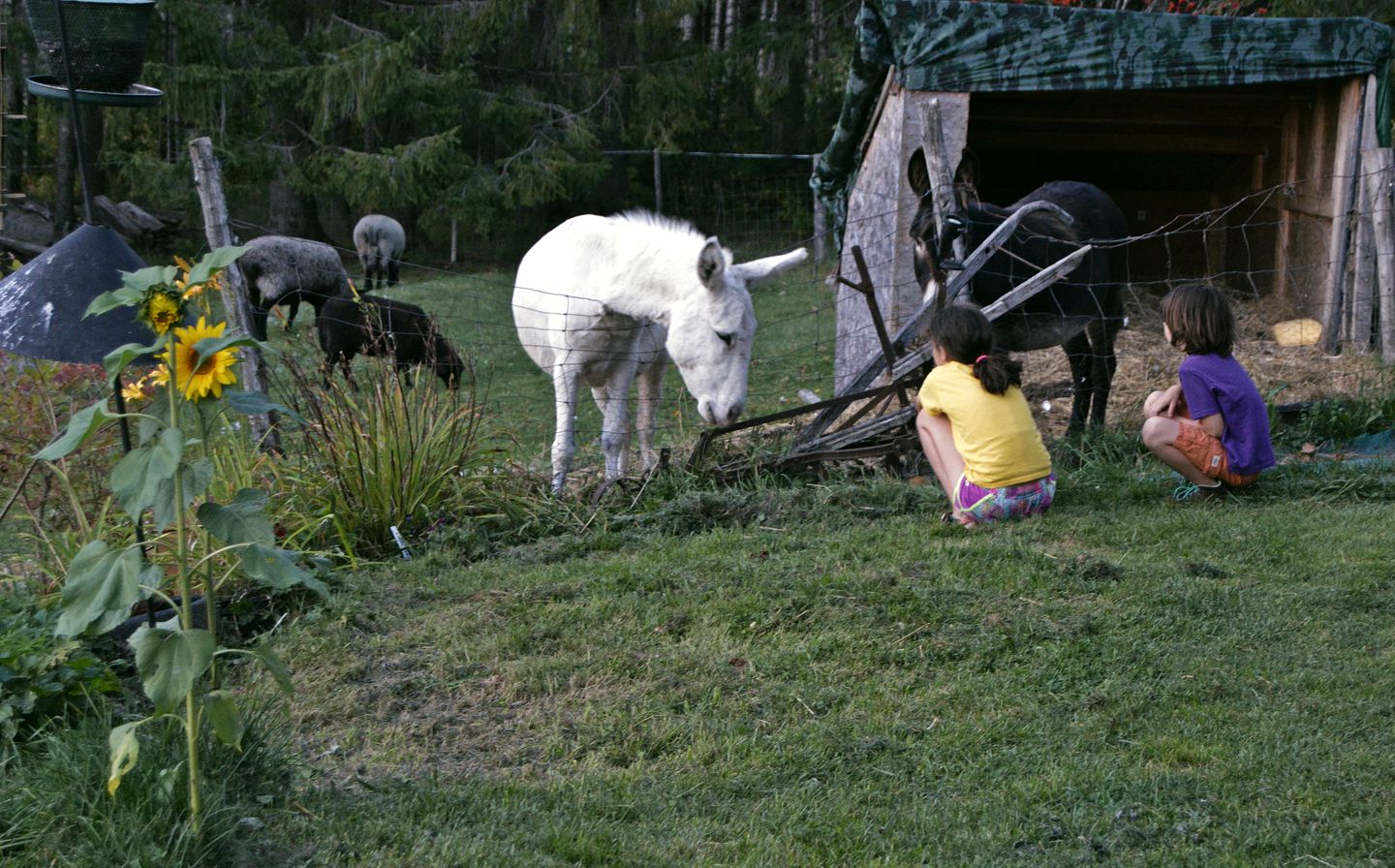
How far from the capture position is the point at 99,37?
3949 mm

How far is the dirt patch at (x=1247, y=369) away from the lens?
7859 mm

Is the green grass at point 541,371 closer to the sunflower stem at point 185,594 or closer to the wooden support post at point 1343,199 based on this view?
the sunflower stem at point 185,594

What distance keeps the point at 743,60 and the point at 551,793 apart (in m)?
21.8

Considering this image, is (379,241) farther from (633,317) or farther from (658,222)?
(633,317)

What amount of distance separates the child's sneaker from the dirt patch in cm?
120

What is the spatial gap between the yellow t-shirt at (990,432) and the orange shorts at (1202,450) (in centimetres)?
70

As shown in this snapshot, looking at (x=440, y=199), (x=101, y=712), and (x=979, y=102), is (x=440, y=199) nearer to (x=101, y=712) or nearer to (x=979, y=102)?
(x=979, y=102)

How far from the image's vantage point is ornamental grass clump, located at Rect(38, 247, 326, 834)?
2.59 metres

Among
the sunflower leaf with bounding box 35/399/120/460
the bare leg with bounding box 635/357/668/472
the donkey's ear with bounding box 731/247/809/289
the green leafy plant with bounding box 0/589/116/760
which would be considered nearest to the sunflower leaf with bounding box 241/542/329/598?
the sunflower leaf with bounding box 35/399/120/460

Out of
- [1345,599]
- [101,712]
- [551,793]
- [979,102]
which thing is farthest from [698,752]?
[979,102]

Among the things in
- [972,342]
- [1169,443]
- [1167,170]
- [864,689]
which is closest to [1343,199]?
[1167,170]

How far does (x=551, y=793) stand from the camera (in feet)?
10.6

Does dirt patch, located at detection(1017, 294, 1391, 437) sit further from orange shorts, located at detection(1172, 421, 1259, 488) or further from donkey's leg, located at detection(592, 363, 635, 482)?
donkey's leg, located at detection(592, 363, 635, 482)

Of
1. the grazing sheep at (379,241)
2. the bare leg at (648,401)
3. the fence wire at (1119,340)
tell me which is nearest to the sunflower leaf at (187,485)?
the fence wire at (1119,340)
